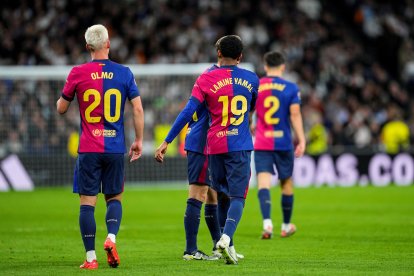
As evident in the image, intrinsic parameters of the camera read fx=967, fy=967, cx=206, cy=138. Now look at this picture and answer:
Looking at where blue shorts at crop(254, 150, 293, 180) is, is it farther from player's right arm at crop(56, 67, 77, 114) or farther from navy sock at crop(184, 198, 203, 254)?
player's right arm at crop(56, 67, 77, 114)

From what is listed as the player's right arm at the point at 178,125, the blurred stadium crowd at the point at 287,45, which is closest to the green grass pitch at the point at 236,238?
the player's right arm at the point at 178,125

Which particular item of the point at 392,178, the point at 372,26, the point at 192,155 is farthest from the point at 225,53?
the point at 372,26

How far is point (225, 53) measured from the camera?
9.73m

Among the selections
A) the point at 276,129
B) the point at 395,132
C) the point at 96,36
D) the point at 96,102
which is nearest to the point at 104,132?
the point at 96,102

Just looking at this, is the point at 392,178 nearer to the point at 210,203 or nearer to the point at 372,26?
the point at 372,26

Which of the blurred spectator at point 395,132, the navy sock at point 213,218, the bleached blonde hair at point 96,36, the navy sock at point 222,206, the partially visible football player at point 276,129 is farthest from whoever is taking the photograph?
the blurred spectator at point 395,132

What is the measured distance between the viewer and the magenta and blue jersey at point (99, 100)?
31.3 ft

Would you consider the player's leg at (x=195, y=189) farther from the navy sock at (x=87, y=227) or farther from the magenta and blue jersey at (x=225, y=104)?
the navy sock at (x=87, y=227)

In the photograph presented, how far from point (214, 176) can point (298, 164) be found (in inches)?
621

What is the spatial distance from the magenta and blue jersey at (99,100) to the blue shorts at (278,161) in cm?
418

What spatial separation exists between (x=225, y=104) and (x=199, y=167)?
753mm

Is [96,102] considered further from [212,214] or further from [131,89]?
[212,214]

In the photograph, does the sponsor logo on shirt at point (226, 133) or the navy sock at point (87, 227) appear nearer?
the navy sock at point (87, 227)

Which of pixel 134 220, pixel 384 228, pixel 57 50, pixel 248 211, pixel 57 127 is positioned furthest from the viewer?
pixel 57 50
